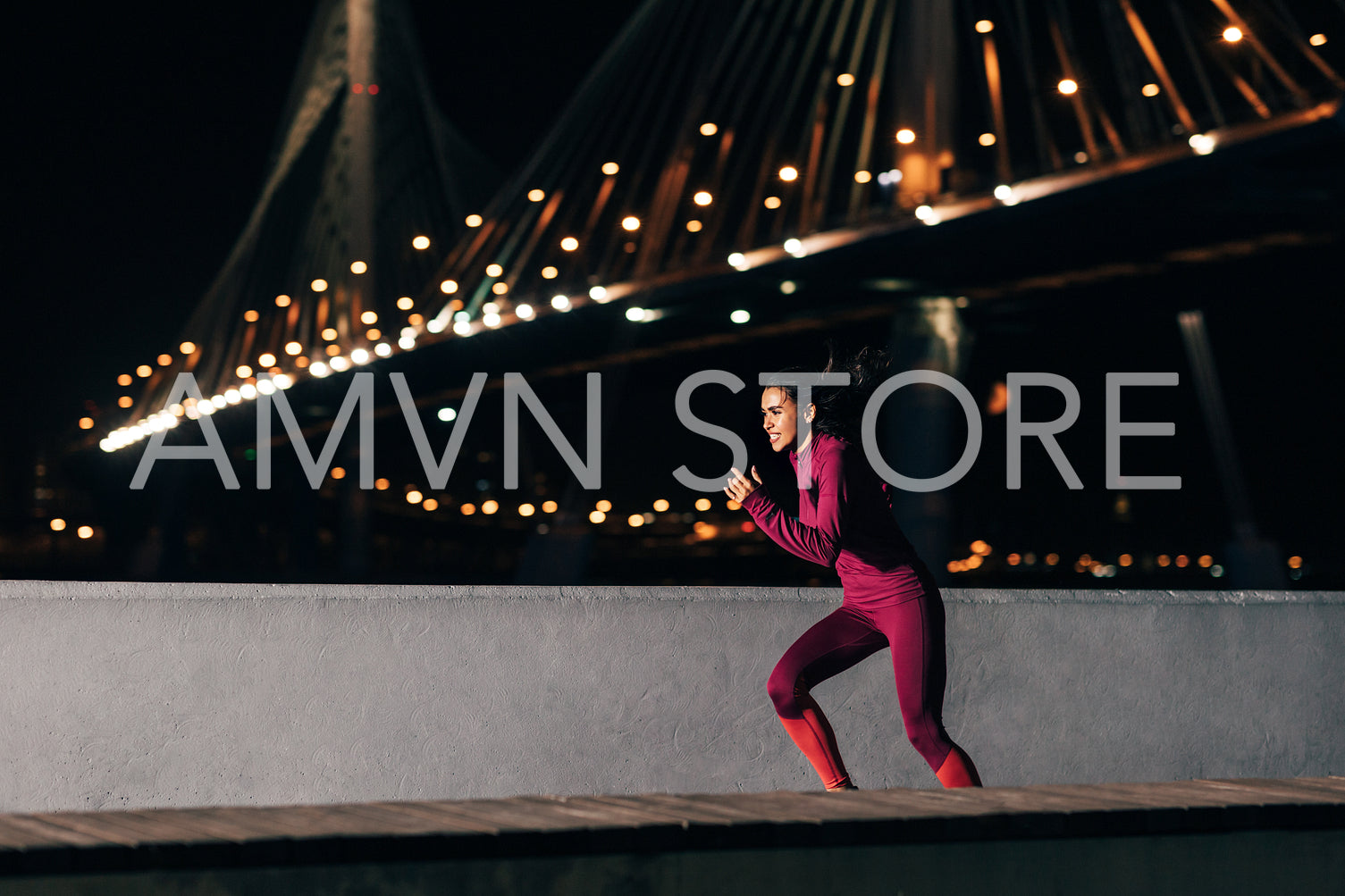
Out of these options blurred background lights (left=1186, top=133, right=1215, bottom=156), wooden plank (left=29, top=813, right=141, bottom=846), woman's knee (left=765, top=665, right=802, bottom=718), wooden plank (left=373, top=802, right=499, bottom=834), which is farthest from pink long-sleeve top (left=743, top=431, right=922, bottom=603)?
blurred background lights (left=1186, top=133, right=1215, bottom=156)

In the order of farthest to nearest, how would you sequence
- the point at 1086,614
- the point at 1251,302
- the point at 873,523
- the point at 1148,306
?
the point at 1251,302 → the point at 1148,306 → the point at 1086,614 → the point at 873,523

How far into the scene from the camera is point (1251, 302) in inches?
755

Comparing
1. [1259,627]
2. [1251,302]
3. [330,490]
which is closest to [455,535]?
[330,490]

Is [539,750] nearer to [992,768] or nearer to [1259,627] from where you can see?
[992,768]

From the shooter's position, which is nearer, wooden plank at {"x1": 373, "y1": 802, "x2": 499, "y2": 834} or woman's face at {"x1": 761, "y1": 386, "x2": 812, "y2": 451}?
wooden plank at {"x1": 373, "y1": 802, "x2": 499, "y2": 834}

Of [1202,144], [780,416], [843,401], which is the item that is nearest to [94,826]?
[780,416]

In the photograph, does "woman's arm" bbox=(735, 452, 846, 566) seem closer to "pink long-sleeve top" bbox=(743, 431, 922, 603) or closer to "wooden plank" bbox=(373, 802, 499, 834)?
"pink long-sleeve top" bbox=(743, 431, 922, 603)

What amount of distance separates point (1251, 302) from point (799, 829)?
57.7 ft

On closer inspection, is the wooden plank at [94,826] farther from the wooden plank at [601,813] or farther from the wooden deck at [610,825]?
the wooden plank at [601,813]

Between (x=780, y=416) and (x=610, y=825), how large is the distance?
5.85 ft

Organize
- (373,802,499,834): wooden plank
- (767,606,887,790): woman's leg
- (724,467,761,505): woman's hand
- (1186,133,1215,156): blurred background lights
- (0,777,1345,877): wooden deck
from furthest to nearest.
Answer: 1. (1186,133,1215,156): blurred background lights
2. (767,606,887,790): woman's leg
3. (724,467,761,505): woman's hand
4. (373,802,499,834): wooden plank
5. (0,777,1345,877): wooden deck

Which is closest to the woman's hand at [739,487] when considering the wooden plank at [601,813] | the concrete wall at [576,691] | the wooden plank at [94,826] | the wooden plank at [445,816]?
the concrete wall at [576,691]

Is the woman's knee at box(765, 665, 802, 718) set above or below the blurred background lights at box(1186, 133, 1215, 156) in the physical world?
below

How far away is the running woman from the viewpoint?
4508 mm
